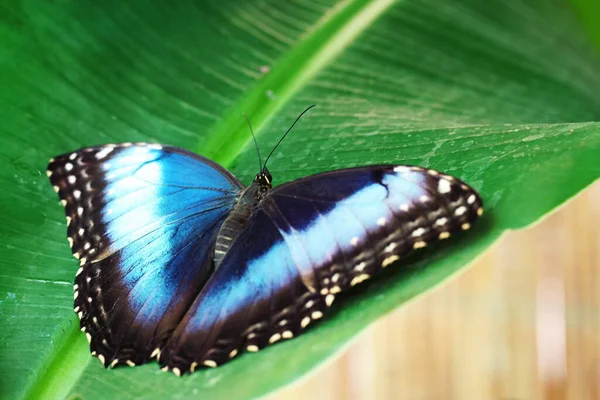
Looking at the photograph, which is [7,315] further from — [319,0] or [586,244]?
[586,244]

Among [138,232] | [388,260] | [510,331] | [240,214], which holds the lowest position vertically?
[510,331]

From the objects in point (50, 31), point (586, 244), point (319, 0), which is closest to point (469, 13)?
point (319, 0)

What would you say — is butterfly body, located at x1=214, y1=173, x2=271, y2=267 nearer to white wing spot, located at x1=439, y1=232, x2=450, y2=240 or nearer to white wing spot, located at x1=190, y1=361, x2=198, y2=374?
white wing spot, located at x1=190, y1=361, x2=198, y2=374

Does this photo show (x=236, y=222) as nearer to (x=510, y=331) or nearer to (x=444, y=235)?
(x=444, y=235)

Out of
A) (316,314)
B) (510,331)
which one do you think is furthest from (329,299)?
(510,331)

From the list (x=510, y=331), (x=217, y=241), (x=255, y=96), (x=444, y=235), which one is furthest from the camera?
(x=510, y=331)

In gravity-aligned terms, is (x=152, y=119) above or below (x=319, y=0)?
below
